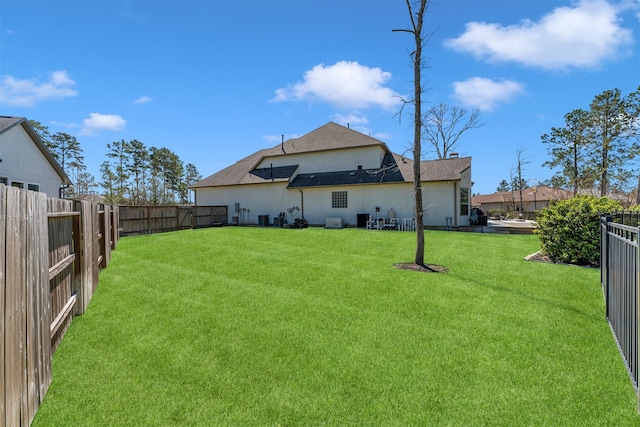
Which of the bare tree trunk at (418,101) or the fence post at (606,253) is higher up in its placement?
the bare tree trunk at (418,101)

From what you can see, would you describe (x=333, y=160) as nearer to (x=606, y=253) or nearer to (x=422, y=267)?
(x=422, y=267)

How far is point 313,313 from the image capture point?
471 centimetres

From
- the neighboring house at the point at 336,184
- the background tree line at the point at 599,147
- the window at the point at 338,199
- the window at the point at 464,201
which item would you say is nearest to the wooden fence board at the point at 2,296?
the neighboring house at the point at 336,184

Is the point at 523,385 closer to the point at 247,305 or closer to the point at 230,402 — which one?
the point at 230,402

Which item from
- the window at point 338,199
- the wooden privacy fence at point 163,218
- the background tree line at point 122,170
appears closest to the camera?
the wooden privacy fence at point 163,218

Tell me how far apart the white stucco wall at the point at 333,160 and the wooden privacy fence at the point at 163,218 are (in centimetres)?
661

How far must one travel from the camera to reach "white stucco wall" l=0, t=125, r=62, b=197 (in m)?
14.5

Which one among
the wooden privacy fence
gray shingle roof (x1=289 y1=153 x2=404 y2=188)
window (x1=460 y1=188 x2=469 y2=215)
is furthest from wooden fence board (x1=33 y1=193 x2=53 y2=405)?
window (x1=460 y1=188 x2=469 y2=215)

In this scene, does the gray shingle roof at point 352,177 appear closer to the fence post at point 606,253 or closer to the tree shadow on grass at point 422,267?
the tree shadow on grass at point 422,267

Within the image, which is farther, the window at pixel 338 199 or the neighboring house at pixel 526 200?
the neighboring house at pixel 526 200

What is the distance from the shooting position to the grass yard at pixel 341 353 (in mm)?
2557

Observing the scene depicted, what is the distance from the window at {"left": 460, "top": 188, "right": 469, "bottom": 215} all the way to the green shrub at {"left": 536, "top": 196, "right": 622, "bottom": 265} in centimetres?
915

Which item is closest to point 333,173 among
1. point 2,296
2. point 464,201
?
point 464,201

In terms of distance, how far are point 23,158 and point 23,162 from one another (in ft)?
0.70
